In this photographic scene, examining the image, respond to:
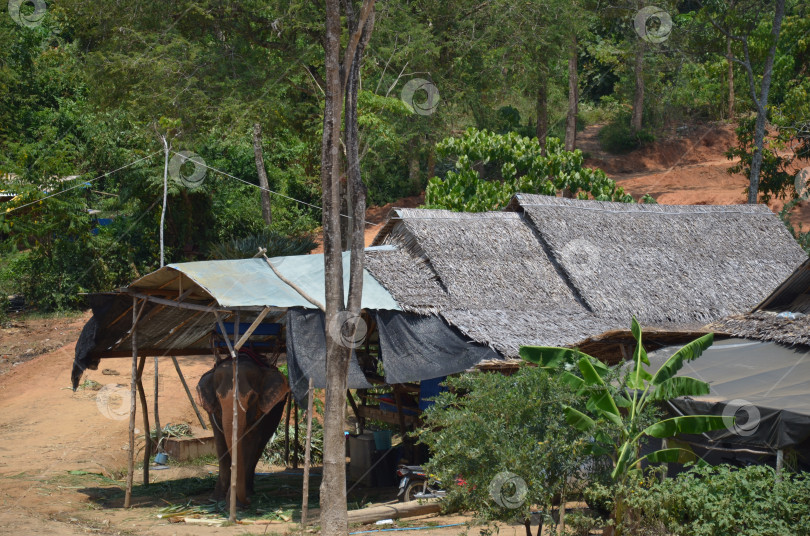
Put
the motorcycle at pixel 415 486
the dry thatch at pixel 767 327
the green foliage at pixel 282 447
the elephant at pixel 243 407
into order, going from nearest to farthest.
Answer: the dry thatch at pixel 767 327 < the motorcycle at pixel 415 486 < the elephant at pixel 243 407 < the green foliage at pixel 282 447

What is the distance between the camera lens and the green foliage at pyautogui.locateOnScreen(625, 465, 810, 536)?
619 cm

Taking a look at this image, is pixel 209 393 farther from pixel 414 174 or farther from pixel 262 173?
pixel 414 174

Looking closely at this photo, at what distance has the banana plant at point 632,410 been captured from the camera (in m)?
6.95

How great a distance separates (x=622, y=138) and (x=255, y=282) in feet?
84.5

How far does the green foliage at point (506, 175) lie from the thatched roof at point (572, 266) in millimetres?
4505

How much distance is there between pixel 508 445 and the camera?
675cm

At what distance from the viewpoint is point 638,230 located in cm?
1393

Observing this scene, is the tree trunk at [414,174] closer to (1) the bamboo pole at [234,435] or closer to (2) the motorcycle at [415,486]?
(2) the motorcycle at [415,486]

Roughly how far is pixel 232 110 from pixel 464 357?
9.22 m

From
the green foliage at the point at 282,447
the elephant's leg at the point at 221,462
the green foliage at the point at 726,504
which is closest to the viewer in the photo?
the green foliage at the point at 726,504

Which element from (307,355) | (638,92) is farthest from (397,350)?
(638,92)

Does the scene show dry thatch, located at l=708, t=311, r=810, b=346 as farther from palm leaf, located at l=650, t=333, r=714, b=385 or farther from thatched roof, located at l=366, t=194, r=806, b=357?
palm leaf, located at l=650, t=333, r=714, b=385

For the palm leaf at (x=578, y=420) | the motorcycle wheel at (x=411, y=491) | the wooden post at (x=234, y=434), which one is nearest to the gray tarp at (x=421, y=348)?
the motorcycle wheel at (x=411, y=491)

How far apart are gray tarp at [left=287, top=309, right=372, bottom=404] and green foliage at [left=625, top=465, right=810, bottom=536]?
139 inches
